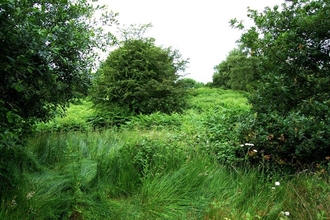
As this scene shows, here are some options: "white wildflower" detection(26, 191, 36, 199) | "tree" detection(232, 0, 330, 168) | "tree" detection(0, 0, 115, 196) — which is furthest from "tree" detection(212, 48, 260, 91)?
"white wildflower" detection(26, 191, 36, 199)

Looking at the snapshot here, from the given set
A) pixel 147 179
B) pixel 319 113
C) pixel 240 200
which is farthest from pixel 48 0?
pixel 319 113

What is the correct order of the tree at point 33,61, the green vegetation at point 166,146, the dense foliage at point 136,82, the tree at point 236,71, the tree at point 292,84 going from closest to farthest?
the tree at point 33,61, the green vegetation at point 166,146, the tree at point 292,84, the dense foliage at point 136,82, the tree at point 236,71

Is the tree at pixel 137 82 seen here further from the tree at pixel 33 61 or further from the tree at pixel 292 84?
the tree at pixel 292 84

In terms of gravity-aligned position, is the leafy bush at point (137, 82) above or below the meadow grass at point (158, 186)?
above

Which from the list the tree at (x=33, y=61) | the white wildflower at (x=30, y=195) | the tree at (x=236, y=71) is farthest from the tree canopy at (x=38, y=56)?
the tree at (x=236, y=71)

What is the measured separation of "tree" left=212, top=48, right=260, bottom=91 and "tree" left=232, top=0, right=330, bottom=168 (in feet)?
45.3

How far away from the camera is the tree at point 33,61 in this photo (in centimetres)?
196

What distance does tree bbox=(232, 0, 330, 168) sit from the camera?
322 cm

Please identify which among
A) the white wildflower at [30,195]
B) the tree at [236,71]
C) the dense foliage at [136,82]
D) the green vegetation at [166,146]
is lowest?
the white wildflower at [30,195]

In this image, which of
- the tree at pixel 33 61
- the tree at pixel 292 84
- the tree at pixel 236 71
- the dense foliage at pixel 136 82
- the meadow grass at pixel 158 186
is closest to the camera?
the tree at pixel 33 61

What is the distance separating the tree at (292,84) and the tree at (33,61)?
249 cm

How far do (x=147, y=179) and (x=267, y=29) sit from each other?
3160 mm

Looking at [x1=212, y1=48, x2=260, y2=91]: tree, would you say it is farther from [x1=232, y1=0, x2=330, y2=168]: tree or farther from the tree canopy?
the tree canopy

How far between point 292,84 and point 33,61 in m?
3.39
